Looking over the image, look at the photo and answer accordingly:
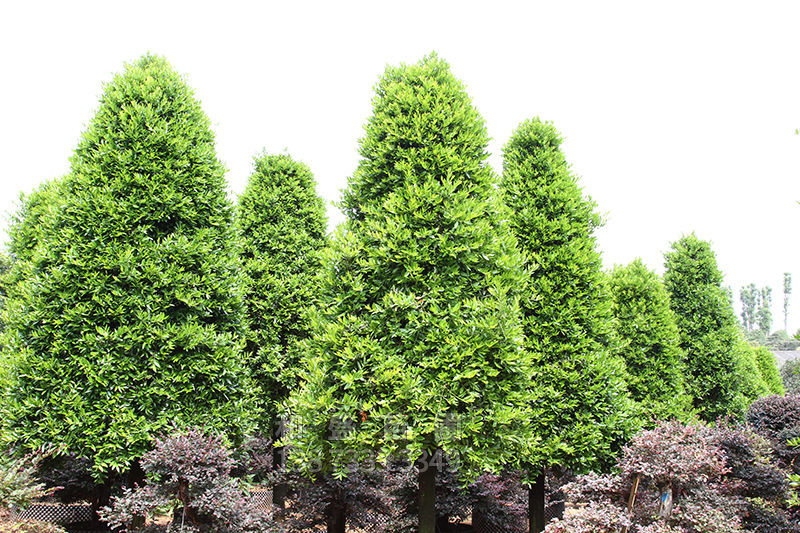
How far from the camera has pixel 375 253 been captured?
7387 millimetres

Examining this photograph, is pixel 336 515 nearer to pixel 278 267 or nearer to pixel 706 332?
pixel 278 267

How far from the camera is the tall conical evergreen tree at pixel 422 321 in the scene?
6918 mm

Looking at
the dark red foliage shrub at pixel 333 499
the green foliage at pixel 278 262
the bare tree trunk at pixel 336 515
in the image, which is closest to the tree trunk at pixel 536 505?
the dark red foliage shrub at pixel 333 499

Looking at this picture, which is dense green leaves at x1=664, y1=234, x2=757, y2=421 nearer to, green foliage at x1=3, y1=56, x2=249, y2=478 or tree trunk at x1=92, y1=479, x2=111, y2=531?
green foliage at x1=3, y1=56, x2=249, y2=478

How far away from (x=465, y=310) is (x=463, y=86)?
394 cm

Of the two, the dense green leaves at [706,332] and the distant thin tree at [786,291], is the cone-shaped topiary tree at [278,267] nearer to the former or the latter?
the dense green leaves at [706,332]

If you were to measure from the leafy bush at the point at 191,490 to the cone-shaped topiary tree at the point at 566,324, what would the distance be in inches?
206

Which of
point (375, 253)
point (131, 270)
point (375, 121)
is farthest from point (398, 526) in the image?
point (375, 121)

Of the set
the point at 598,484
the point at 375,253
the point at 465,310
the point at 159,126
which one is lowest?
the point at 598,484

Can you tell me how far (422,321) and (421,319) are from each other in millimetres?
85

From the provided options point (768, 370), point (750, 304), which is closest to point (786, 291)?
point (750, 304)

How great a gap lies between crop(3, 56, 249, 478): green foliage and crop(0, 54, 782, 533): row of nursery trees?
0.03 m

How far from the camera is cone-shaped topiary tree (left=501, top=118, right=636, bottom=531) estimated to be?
9.43 metres

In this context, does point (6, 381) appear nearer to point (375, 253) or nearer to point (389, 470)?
point (375, 253)
